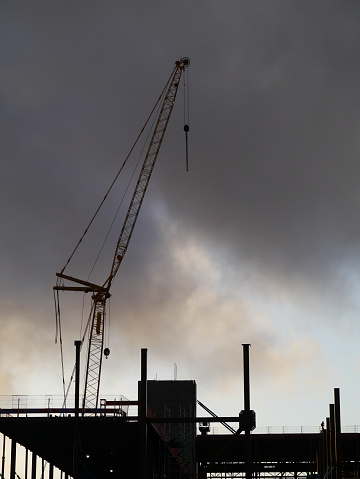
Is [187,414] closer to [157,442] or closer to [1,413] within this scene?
[157,442]

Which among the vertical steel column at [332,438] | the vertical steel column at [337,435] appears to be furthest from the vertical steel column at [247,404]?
the vertical steel column at [332,438]

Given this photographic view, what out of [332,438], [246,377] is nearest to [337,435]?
[332,438]

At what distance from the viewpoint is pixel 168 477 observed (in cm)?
9119

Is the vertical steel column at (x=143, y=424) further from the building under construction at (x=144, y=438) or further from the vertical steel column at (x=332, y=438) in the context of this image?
the vertical steel column at (x=332, y=438)

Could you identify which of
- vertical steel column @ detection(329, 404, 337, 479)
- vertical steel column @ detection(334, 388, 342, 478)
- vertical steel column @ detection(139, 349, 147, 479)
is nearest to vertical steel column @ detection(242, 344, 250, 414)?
vertical steel column @ detection(139, 349, 147, 479)

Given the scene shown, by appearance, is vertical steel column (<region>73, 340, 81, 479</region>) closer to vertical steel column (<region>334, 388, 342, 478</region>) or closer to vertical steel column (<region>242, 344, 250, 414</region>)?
vertical steel column (<region>242, 344, 250, 414</region>)

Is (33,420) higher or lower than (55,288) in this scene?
lower

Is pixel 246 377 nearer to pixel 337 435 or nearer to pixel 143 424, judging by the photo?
pixel 143 424

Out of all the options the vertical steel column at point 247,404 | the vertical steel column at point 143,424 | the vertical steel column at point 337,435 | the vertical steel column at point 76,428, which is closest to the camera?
the vertical steel column at point 143,424

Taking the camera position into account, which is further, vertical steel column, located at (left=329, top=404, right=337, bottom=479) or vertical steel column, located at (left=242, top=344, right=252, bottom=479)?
vertical steel column, located at (left=329, top=404, right=337, bottom=479)

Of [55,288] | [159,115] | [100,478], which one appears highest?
[159,115]

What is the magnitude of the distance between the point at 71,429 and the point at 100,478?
10.3 meters

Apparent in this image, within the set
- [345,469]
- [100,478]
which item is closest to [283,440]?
[345,469]

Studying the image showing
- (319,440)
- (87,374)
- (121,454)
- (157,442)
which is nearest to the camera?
(121,454)
